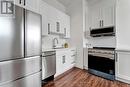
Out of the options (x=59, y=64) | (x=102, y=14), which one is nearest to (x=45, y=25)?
(x=59, y=64)

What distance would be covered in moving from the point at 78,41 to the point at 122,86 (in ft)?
8.59

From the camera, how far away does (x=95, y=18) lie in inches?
179

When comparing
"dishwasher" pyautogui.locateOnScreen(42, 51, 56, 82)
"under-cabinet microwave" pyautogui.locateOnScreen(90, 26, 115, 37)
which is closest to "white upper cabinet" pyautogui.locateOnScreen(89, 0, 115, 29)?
"under-cabinet microwave" pyautogui.locateOnScreen(90, 26, 115, 37)

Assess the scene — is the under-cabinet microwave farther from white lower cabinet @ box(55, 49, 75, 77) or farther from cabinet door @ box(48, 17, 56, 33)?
cabinet door @ box(48, 17, 56, 33)

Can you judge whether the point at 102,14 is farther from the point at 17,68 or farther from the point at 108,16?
the point at 17,68

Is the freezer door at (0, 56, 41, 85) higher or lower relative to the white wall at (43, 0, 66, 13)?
lower

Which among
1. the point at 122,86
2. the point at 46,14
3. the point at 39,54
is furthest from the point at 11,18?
the point at 122,86

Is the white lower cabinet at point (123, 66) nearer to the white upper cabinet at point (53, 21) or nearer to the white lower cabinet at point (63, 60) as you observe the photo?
the white lower cabinet at point (63, 60)

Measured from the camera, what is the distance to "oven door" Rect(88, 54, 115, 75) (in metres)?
3.45

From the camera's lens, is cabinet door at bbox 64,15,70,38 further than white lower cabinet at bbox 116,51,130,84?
Yes

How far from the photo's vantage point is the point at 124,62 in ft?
10.5

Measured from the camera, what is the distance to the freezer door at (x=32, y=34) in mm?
2146

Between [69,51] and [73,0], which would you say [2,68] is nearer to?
[69,51]

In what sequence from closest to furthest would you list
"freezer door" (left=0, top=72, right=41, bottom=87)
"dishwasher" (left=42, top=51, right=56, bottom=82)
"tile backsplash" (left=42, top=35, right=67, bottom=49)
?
"freezer door" (left=0, top=72, right=41, bottom=87) → "dishwasher" (left=42, top=51, right=56, bottom=82) → "tile backsplash" (left=42, top=35, right=67, bottom=49)
